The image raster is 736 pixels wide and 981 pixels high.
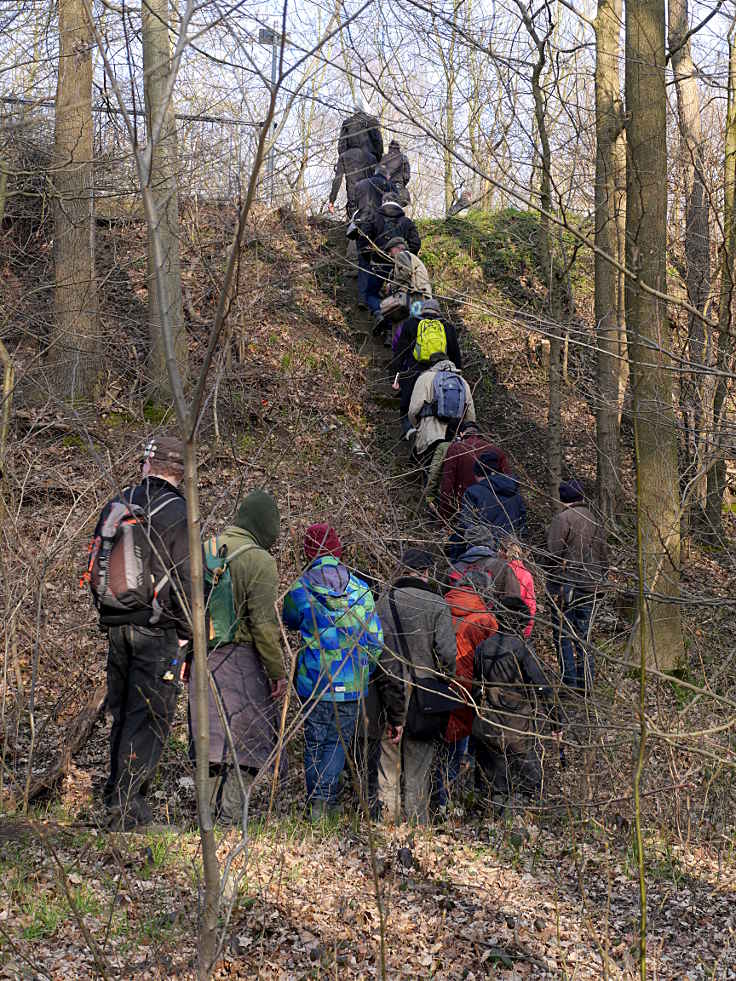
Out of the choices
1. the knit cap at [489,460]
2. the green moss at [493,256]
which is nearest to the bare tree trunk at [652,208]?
the knit cap at [489,460]

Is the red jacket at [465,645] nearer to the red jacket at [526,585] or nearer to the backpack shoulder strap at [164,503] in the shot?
the red jacket at [526,585]

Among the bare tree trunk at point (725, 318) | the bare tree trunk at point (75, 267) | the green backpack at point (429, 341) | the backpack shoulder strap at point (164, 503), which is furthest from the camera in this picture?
the green backpack at point (429, 341)

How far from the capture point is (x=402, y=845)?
5.29m

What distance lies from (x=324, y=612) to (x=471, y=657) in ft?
3.57

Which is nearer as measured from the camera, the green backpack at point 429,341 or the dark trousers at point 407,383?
the green backpack at point 429,341

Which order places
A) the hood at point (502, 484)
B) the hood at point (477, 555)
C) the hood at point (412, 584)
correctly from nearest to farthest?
the hood at point (412, 584) → the hood at point (477, 555) → the hood at point (502, 484)

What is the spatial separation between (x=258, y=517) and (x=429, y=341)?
5.92m

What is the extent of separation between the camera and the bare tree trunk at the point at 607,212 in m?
8.82

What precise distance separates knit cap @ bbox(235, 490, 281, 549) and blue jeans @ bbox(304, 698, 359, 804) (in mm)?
1152

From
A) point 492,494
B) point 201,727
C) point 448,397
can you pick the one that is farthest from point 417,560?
point 448,397

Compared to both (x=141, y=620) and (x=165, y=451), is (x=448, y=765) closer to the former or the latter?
(x=141, y=620)

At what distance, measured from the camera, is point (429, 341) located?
10.7 metres

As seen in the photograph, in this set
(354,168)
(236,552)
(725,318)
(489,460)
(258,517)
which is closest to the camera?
(236,552)

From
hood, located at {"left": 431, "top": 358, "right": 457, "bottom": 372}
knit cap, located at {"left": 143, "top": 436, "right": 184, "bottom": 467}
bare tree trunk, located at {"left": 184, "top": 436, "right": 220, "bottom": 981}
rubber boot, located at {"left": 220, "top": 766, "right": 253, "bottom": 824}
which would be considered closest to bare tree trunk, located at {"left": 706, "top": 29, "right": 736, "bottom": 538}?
bare tree trunk, located at {"left": 184, "top": 436, "right": 220, "bottom": 981}
